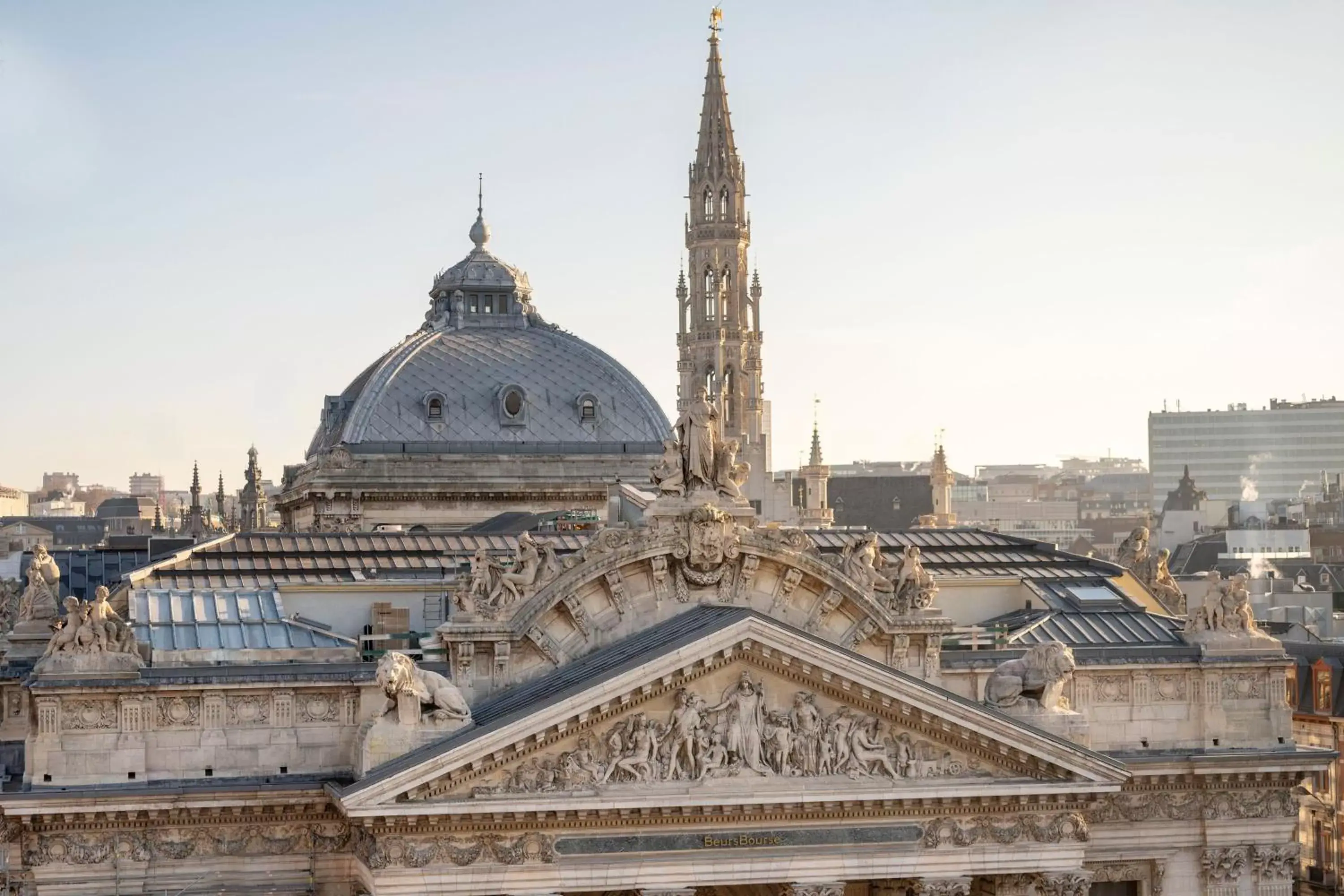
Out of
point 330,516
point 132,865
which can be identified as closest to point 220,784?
point 132,865

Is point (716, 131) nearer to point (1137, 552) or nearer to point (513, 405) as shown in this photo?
point (513, 405)

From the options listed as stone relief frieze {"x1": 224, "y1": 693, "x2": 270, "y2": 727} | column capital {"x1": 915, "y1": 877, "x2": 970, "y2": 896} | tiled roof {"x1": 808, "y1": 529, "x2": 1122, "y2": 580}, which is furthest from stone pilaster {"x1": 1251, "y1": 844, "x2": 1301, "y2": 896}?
stone relief frieze {"x1": 224, "y1": 693, "x2": 270, "y2": 727}

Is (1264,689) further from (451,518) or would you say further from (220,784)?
(451,518)

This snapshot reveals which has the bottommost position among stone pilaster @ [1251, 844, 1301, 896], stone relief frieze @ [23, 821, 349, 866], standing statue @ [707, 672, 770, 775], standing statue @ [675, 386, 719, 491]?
stone pilaster @ [1251, 844, 1301, 896]

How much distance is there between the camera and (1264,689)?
7481 cm

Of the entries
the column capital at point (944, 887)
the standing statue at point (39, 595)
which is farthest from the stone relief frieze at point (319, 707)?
the column capital at point (944, 887)

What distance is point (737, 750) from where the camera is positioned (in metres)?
66.2

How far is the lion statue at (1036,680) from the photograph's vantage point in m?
69.4

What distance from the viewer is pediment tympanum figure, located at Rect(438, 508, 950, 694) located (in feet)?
227

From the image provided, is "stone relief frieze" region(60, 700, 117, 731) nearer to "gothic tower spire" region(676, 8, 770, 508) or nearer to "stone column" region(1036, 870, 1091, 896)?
"stone column" region(1036, 870, 1091, 896)

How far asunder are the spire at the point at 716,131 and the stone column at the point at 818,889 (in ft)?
333

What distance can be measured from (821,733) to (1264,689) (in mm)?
14579

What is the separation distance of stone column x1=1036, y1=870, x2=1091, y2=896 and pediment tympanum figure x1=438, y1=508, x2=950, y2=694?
21.8 ft

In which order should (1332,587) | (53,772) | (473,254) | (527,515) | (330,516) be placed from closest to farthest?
(53,772) < (527,515) < (330,516) < (473,254) < (1332,587)
